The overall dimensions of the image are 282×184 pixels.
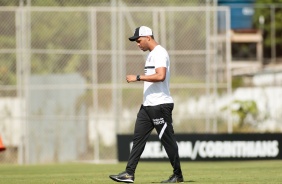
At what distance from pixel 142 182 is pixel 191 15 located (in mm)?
13711

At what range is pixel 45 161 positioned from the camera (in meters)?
26.7

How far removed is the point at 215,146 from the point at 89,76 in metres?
4.68

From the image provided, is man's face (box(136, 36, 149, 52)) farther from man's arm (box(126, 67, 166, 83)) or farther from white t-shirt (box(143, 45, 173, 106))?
man's arm (box(126, 67, 166, 83))

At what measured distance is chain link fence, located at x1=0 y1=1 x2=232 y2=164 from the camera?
26641 mm

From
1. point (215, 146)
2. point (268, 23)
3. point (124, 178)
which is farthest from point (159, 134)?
point (268, 23)

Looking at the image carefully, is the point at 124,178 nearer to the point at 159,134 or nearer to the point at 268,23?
the point at 159,134

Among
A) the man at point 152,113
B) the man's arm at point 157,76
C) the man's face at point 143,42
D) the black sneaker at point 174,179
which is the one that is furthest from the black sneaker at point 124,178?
the man's face at point 143,42

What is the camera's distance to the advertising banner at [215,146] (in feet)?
80.6

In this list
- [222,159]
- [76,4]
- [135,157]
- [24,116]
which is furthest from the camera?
[76,4]

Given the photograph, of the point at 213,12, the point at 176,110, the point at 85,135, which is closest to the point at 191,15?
the point at 213,12

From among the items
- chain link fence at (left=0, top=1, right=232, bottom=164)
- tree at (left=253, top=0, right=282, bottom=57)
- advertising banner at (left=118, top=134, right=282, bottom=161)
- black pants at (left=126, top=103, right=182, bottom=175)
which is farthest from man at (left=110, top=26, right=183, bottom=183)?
tree at (left=253, top=0, right=282, bottom=57)

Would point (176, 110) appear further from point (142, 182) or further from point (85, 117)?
point (142, 182)

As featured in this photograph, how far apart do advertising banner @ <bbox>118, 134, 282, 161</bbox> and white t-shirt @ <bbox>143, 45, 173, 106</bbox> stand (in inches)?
432

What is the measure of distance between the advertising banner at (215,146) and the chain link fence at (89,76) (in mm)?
2072
